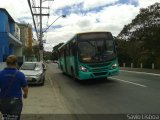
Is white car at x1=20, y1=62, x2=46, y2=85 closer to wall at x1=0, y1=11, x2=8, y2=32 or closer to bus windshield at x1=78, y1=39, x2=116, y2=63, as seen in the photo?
bus windshield at x1=78, y1=39, x2=116, y2=63

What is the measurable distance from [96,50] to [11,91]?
13.9m

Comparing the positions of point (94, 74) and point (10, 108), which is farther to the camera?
point (94, 74)

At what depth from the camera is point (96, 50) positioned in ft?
66.7

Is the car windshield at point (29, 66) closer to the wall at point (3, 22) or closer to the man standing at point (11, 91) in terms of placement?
the man standing at point (11, 91)

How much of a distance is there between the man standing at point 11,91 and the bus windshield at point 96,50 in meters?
13.6

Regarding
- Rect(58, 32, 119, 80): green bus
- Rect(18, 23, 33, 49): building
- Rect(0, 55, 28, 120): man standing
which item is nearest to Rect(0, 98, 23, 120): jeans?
Rect(0, 55, 28, 120): man standing

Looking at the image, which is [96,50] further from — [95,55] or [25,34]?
[25,34]

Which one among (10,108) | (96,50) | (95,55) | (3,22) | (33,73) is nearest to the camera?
(10,108)

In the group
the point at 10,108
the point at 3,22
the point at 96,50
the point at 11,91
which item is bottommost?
the point at 10,108

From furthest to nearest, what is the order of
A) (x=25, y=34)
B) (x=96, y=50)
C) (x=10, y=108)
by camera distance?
(x=25, y=34) → (x=96, y=50) → (x=10, y=108)

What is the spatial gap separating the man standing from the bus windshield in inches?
535

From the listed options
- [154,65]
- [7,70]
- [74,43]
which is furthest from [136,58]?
[7,70]

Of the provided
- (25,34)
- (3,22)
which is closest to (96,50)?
(3,22)

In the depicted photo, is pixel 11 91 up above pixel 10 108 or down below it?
above
